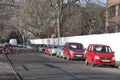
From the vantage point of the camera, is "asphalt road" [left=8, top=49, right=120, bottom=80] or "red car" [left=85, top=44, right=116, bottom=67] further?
"red car" [left=85, top=44, right=116, bottom=67]

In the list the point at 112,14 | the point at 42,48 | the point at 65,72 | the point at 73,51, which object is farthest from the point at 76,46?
the point at 42,48

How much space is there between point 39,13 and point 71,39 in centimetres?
3563

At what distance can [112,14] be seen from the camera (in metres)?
62.7

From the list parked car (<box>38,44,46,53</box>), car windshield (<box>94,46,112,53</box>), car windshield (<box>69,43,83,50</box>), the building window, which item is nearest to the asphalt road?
car windshield (<box>94,46,112,53</box>)

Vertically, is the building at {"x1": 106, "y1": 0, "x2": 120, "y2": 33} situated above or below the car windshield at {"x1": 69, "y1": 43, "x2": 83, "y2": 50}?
above

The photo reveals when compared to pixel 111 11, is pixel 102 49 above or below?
below

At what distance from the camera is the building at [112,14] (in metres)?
60.3

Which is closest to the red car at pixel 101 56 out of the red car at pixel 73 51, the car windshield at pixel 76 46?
the red car at pixel 73 51

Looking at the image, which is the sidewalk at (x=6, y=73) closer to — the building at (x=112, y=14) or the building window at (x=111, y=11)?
the building at (x=112, y=14)

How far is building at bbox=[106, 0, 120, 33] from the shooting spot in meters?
60.3

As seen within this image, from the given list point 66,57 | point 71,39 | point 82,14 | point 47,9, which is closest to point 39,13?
point 47,9

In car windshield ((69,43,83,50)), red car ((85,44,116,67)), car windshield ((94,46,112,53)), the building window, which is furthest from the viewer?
the building window

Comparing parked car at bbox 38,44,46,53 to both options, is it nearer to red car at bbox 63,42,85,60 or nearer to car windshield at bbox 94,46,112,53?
red car at bbox 63,42,85,60

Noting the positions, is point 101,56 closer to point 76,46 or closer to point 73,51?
point 73,51
